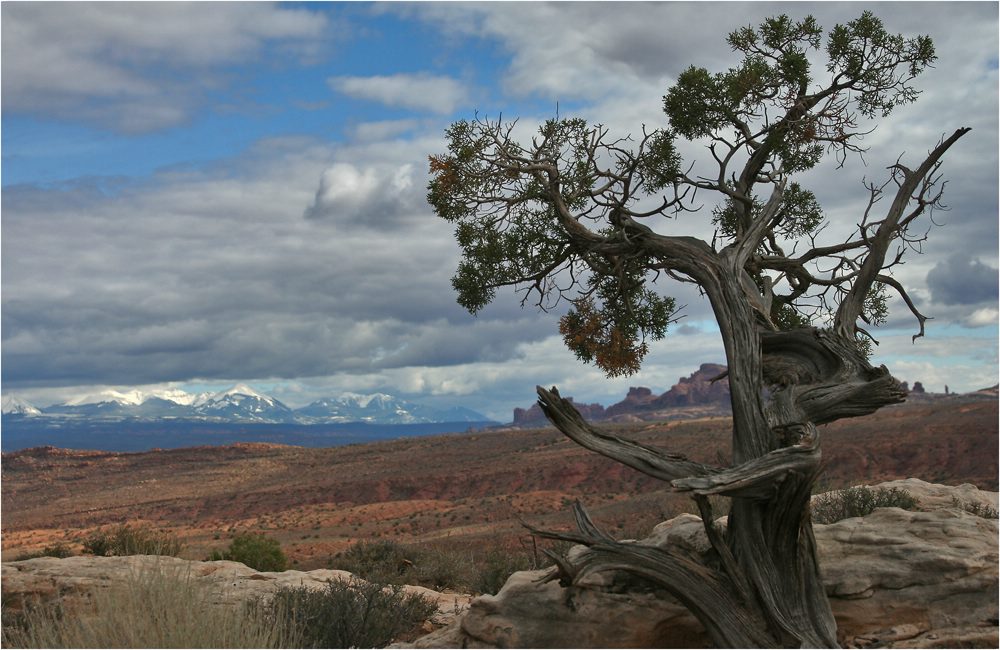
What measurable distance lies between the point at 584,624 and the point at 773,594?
7.71ft

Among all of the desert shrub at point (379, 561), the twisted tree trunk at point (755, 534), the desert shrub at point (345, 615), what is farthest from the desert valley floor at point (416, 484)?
the twisted tree trunk at point (755, 534)

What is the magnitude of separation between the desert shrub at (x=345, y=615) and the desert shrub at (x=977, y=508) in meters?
10.1

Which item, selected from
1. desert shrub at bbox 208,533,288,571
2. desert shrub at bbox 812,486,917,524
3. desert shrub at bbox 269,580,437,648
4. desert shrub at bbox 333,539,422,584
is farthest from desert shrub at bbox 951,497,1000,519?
desert shrub at bbox 208,533,288,571

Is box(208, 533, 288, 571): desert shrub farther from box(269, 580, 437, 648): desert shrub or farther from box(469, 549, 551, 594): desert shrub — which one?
box(269, 580, 437, 648): desert shrub

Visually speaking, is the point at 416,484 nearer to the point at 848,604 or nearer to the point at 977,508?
the point at 977,508

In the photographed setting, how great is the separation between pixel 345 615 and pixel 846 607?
6.78 m

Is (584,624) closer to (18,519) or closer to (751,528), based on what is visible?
(751,528)

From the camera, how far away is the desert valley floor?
44438mm

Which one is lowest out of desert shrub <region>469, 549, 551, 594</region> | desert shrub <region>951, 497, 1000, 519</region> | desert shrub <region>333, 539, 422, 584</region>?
desert shrub <region>333, 539, 422, 584</region>

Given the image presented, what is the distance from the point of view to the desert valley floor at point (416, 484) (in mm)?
44438

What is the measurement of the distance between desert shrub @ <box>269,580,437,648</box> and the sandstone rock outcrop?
0.96 metres

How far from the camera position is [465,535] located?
39.7 m

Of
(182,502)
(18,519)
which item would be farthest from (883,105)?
(18,519)

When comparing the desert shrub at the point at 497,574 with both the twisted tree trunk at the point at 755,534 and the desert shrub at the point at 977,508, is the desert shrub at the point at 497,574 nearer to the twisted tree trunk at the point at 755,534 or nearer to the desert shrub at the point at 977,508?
the twisted tree trunk at the point at 755,534
